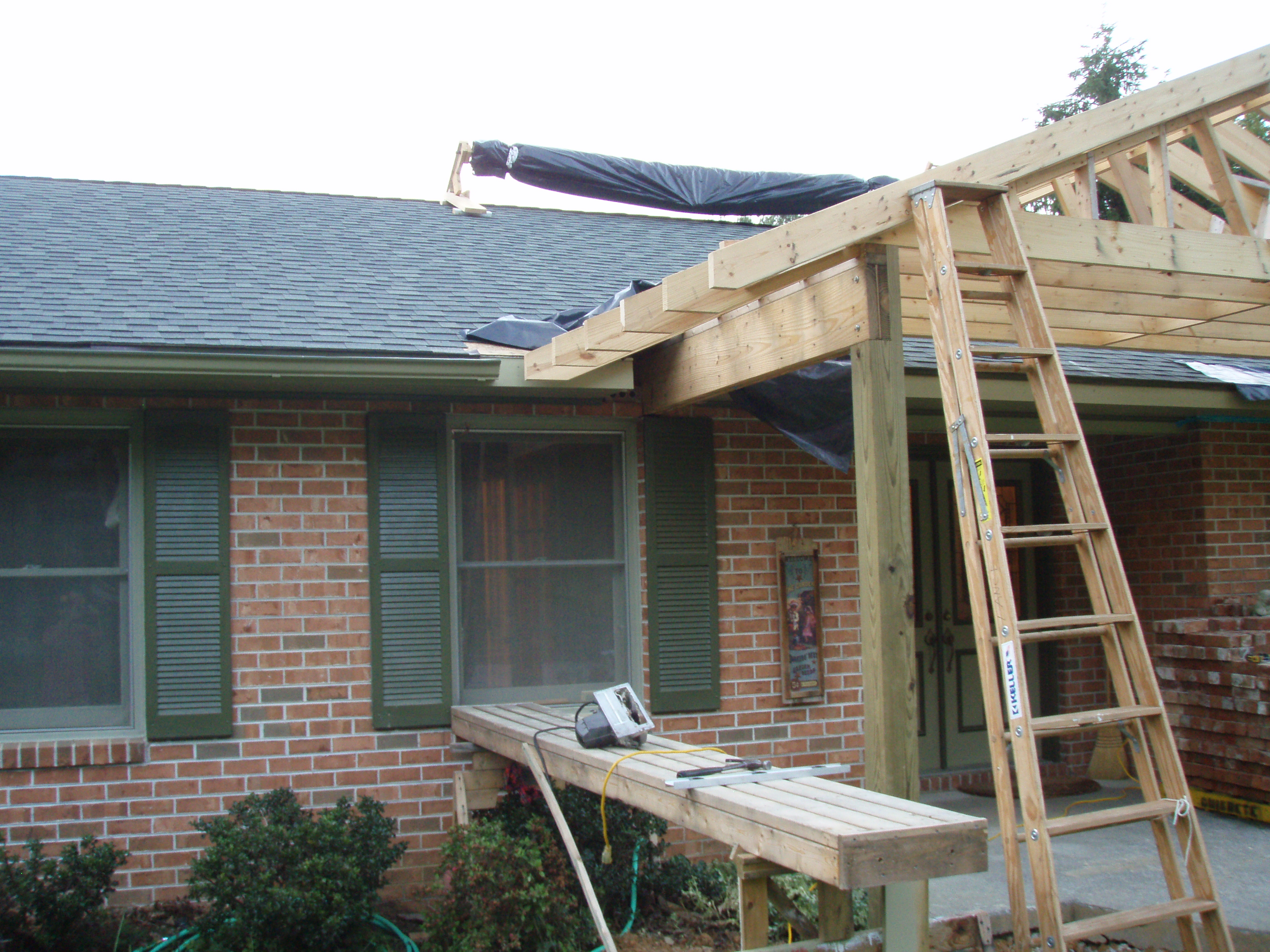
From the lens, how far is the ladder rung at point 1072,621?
3.27 metres

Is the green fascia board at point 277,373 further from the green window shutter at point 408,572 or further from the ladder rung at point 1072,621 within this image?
the ladder rung at point 1072,621

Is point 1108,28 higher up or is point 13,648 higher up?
point 1108,28

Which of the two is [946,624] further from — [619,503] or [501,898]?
[501,898]

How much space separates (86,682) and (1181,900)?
4828mm

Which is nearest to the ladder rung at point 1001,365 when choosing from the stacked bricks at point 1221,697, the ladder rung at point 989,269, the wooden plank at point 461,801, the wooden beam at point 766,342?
the ladder rung at point 989,269

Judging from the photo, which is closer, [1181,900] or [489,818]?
[1181,900]

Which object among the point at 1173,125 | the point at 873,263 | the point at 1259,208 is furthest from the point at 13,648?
the point at 1259,208

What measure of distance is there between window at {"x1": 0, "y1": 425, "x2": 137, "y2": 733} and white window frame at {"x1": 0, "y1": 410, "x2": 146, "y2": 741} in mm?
12

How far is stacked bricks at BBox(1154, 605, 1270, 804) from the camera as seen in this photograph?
612 cm

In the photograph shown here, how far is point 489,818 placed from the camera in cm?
495

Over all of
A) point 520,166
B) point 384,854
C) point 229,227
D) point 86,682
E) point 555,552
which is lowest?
point 384,854

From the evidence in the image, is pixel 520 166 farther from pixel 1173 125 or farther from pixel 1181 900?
pixel 1181 900

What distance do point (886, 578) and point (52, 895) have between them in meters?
3.67

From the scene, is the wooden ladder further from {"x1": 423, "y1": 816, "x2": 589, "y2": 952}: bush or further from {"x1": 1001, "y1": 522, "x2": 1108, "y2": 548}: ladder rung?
{"x1": 423, "y1": 816, "x2": 589, "y2": 952}: bush
